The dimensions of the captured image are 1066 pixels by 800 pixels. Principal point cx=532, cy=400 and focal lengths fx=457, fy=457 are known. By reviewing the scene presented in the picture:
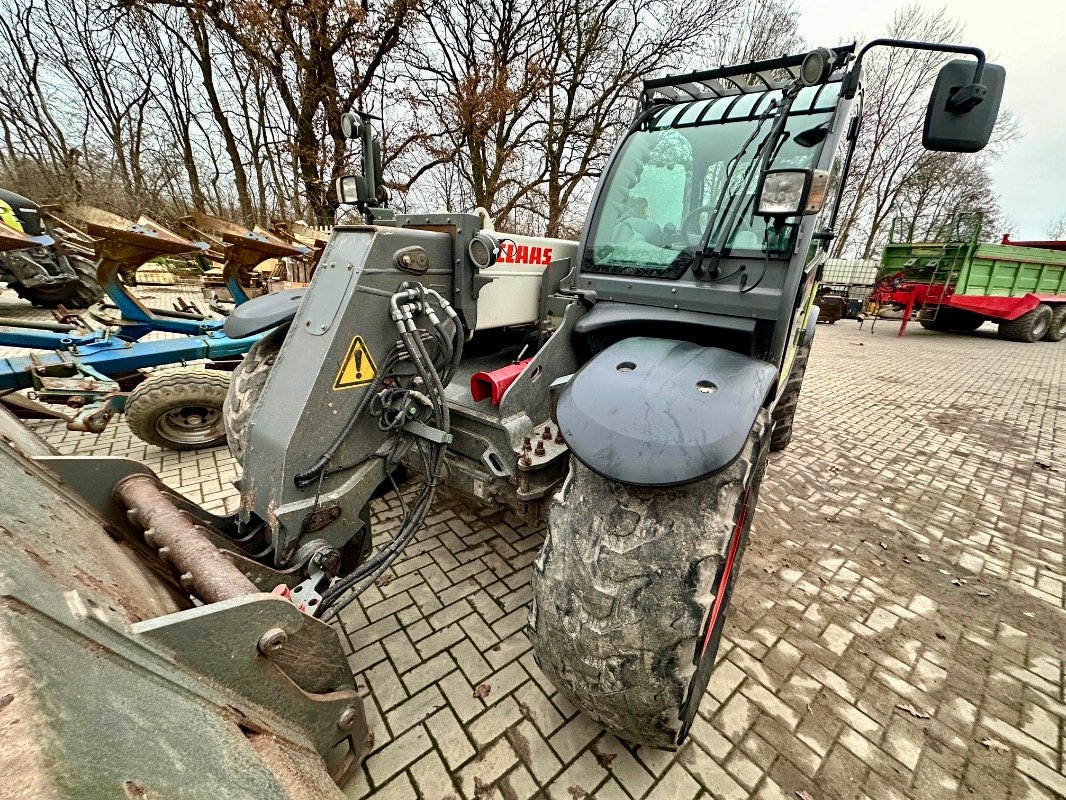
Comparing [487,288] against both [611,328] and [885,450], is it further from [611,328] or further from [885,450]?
[885,450]

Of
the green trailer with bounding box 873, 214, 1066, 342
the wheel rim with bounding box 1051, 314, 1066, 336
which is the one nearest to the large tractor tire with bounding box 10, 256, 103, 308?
the green trailer with bounding box 873, 214, 1066, 342

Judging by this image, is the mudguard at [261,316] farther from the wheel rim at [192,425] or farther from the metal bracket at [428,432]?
the wheel rim at [192,425]

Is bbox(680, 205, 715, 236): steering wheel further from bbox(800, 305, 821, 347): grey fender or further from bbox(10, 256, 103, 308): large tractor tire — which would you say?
bbox(10, 256, 103, 308): large tractor tire

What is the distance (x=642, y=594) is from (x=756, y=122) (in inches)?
93.9

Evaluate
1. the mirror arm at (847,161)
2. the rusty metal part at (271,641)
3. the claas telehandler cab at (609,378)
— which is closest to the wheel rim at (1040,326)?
the mirror arm at (847,161)

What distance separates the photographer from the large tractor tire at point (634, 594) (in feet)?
4.77

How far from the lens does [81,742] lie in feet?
2.15

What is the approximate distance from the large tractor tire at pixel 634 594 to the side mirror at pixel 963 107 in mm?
1652

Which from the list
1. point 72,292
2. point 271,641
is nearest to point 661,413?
point 271,641

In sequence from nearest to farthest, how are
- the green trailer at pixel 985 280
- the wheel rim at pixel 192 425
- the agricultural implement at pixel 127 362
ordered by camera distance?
the agricultural implement at pixel 127 362, the wheel rim at pixel 192 425, the green trailer at pixel 985 280

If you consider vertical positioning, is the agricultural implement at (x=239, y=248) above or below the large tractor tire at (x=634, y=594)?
above

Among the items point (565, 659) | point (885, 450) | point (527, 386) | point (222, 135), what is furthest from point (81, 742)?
point (222, 135)

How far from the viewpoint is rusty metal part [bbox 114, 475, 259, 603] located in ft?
4.52

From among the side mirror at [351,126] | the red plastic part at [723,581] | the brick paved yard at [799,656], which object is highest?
the side mirror at [351,126]
